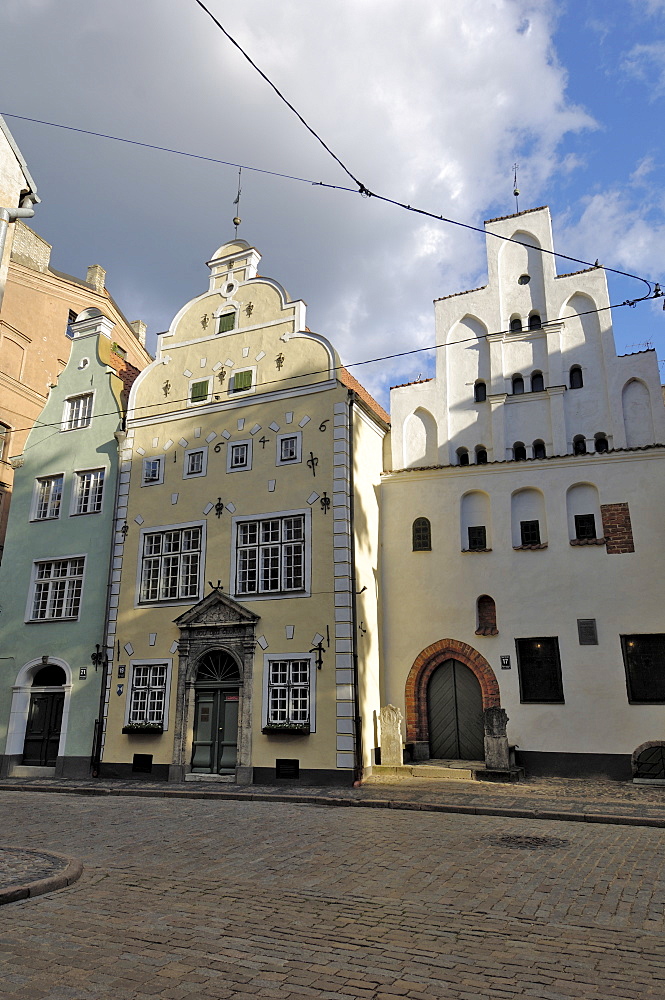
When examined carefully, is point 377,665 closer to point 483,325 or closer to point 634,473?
point 634,473

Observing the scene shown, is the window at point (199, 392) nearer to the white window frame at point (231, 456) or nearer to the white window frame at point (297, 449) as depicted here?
the white window frame at point (231, 456)

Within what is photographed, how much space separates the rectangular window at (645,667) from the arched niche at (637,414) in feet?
17.8

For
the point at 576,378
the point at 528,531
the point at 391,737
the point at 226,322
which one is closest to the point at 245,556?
the point at 391,737

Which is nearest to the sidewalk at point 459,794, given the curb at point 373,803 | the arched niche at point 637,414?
the curb at point 373,803

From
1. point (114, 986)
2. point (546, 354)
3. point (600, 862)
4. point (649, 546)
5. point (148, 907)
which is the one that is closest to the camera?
point (114, 986)

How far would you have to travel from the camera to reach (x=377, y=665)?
20.2 meters

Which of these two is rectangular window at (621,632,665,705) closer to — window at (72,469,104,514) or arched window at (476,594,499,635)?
arched window at (476,594,499,635)

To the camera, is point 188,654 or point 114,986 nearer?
point 114,986

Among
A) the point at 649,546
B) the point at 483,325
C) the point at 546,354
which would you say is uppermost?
the point at 483,325

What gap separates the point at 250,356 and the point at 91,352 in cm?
664

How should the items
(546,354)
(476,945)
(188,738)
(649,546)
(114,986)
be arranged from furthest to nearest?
(546,354)
(188,738)
(649,546)
(476,945)
(114,986)

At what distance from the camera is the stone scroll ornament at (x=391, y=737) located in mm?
18344

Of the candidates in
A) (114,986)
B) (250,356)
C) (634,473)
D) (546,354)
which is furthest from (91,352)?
(114,986)

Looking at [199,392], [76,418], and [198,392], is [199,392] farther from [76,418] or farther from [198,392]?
[76,418]
